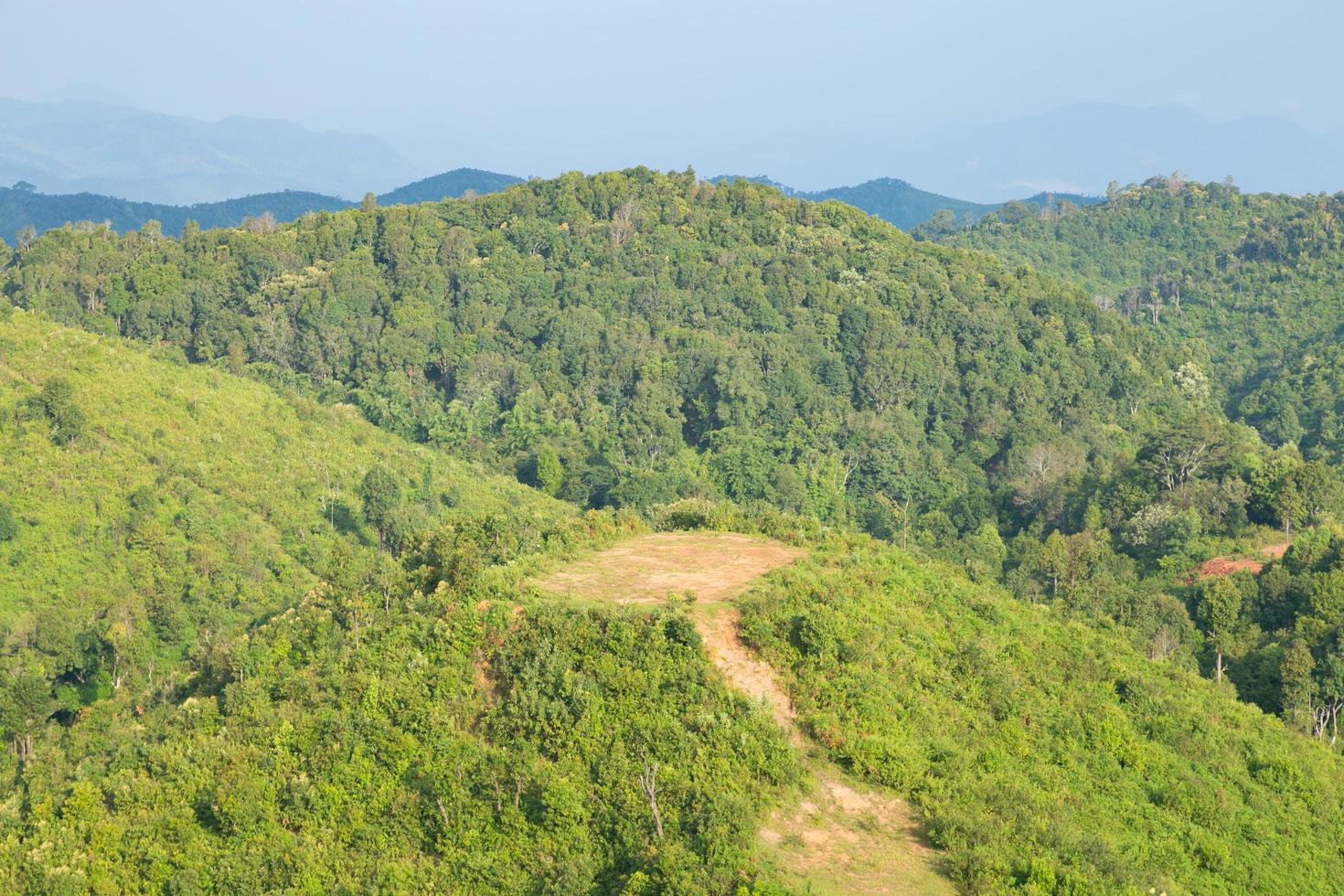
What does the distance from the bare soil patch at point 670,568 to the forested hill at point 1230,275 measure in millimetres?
51892

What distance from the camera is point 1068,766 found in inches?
813

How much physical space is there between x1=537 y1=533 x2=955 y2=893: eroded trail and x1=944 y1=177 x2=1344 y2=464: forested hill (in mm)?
53367

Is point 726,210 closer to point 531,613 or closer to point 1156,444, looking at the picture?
point 1156,444

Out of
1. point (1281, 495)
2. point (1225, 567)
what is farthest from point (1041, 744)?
point (1281, 495)

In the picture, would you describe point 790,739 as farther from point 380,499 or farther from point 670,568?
point 380,499

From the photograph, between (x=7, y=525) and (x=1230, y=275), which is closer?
(x=7, y=525)

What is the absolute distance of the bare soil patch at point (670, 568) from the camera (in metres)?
22.2

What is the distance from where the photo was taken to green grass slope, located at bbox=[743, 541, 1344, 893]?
697 inches

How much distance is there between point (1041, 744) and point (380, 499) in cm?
3204

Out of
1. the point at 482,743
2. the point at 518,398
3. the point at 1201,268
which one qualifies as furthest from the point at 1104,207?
the point at 482,743

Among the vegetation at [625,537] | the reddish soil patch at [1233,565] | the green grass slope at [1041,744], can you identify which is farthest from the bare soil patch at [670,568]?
the reddish soil patch at [1233,565]

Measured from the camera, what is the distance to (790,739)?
18984 mm

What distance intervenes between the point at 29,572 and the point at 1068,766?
3085cm

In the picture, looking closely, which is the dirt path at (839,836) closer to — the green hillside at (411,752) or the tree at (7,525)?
the green hillside at (411,752)
